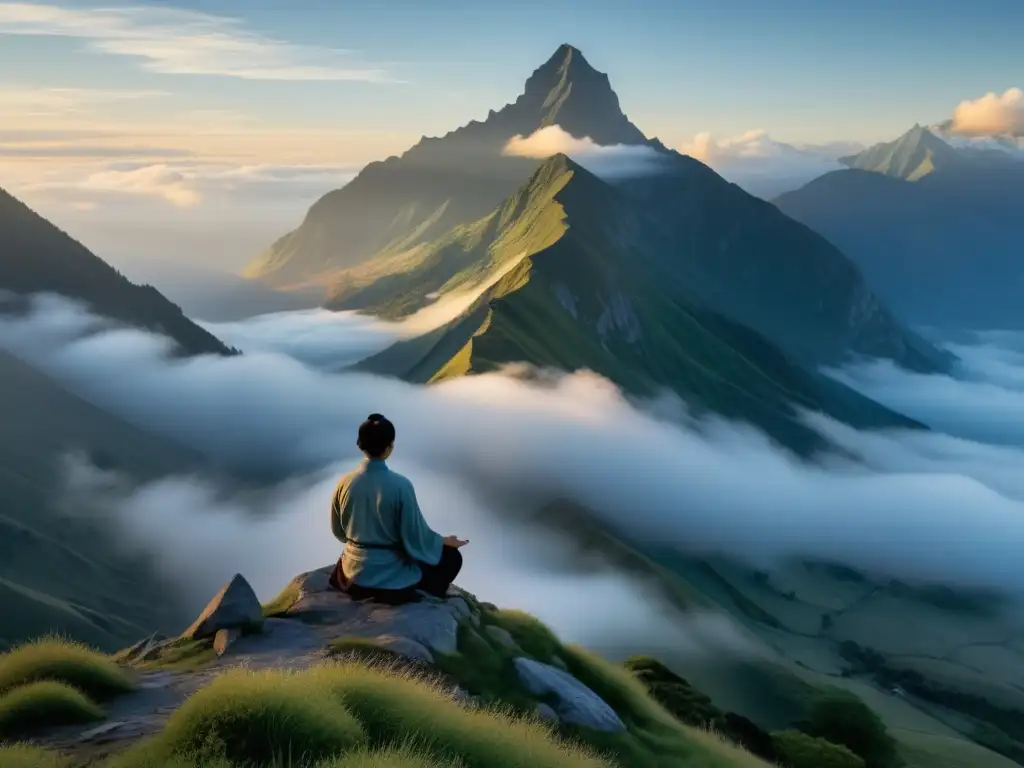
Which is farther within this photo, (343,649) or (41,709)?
(343,649)

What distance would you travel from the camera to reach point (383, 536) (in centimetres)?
2325

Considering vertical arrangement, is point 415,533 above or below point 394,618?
above

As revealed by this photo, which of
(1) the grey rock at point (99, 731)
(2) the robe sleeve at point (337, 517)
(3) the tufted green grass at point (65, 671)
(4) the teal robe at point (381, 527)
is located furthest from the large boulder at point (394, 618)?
(1) the grey rock at point (99, 731)

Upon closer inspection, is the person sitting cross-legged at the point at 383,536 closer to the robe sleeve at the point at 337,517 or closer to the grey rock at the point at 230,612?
the robe sleeve at the point at 337,517

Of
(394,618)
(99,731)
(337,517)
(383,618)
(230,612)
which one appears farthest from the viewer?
(337,517)

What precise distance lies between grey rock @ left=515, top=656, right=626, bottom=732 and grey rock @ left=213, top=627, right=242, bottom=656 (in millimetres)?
7788

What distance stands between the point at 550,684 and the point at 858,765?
4896 centimetres

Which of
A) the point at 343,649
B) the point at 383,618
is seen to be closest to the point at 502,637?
the point at 383,618

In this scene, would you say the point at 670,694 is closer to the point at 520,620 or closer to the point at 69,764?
the point at 520,620

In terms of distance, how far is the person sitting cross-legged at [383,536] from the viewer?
22.8 metres

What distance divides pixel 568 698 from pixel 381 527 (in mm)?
7059

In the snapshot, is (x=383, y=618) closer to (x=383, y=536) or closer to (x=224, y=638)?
(x=383, y=536)

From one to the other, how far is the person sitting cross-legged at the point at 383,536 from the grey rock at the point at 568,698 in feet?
11.2

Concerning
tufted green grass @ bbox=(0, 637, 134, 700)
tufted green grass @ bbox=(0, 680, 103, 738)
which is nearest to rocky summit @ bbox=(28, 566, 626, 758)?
tufted green grass @ bbox=(0, 637, 134, 700)
